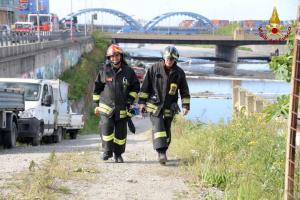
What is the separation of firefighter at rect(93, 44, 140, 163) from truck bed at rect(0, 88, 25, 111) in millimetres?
5083

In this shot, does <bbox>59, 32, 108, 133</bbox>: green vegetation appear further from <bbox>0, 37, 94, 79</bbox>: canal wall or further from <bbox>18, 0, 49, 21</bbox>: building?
<bbox>18, 0, 49, 21</bbox>: building

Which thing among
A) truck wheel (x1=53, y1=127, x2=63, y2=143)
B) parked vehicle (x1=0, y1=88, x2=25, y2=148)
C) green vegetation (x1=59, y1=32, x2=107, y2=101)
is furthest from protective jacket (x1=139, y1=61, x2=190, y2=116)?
green vegetation (x1=59, y1=32, x2=107, y2=101)

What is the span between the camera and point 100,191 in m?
7.46

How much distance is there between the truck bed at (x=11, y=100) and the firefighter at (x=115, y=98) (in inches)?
200

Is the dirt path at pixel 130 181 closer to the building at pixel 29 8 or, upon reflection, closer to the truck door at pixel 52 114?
the truck door at pixel 52 114

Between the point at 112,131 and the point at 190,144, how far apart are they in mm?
1430

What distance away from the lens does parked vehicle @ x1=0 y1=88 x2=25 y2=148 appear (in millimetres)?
→ 14742

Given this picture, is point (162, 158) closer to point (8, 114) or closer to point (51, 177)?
point (51, 177)

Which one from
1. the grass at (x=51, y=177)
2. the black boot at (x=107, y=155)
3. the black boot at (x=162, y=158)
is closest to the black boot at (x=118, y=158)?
the black boot at (x=107, y=155)

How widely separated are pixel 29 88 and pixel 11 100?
11.2ft

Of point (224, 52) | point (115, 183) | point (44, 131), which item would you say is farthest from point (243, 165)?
point (224, 52)

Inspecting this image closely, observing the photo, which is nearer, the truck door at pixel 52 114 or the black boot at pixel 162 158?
the black boot at pixel 162 158

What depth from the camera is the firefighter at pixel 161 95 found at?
31.9 feet

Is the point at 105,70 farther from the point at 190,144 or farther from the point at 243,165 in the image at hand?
the point at 243,165
